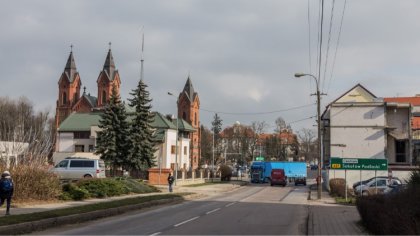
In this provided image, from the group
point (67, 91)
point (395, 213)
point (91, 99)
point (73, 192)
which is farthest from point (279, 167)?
point (395, 213)

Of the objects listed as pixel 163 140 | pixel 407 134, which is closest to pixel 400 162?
pixel 407 134

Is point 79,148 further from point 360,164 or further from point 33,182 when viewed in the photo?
point 33,182

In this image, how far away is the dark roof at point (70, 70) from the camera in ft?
378

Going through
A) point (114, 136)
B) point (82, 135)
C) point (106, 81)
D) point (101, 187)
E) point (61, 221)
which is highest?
point (106, 81)

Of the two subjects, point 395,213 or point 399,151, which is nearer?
point 395,213

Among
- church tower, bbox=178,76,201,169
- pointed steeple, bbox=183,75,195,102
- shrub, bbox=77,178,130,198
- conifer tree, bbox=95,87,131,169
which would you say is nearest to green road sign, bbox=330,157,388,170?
shrub, bbox=77,178,130,198

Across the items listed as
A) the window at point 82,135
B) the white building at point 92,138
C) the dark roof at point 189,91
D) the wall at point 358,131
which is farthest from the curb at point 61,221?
the dark roof at point 189,91

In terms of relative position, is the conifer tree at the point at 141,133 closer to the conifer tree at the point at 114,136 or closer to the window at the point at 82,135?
the conifer tree at the point at 114,136

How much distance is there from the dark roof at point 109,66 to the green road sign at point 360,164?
87.3 m

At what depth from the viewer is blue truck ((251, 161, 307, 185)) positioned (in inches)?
2871

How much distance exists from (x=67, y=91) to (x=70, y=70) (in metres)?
5.02

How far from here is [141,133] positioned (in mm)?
61375

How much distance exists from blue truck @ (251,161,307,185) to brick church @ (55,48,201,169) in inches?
1371

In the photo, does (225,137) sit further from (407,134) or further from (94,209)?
(94,209)
